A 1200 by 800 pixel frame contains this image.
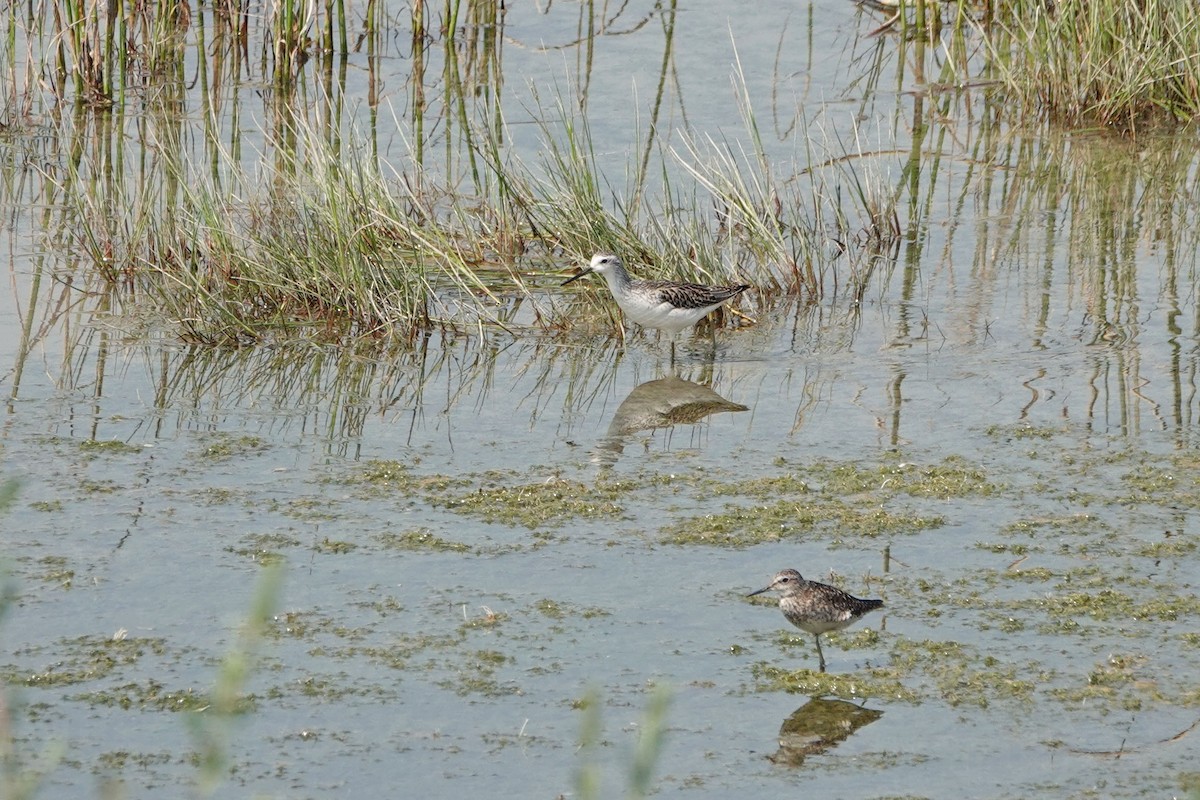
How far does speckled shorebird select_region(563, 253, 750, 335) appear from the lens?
965 cm

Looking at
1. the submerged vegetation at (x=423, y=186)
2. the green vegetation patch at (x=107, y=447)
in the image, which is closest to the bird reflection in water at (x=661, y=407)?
the submerged vegetation at (x=423, y=186)

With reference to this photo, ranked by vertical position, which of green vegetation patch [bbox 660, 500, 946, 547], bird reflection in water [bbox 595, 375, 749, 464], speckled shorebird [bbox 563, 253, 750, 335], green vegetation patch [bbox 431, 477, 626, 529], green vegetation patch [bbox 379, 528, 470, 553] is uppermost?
speckled shorebird [bbox 563, 253, 750, 335]

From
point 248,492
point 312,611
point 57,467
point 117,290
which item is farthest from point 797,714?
point 117,290

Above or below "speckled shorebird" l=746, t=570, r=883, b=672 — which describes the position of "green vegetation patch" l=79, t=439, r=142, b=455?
below

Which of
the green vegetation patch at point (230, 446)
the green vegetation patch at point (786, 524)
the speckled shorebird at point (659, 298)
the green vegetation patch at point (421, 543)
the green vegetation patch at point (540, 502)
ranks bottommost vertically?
the green vegetation patch at point (230, 446)

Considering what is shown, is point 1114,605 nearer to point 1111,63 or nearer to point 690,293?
point 690,293

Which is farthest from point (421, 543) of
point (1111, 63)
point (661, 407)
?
point (1111, 63)

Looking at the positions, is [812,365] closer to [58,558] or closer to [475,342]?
[475,342]

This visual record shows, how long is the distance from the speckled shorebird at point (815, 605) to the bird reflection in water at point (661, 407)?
2382 mm

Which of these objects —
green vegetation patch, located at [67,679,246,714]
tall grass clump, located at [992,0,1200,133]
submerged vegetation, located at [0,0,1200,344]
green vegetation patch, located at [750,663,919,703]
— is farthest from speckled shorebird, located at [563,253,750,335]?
tall grass clump, located at [992,0,1200,133]

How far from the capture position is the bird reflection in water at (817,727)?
18.6 ft

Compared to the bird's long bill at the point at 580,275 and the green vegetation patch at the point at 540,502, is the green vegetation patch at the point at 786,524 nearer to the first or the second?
the green vegetation patch at the point at 540,502

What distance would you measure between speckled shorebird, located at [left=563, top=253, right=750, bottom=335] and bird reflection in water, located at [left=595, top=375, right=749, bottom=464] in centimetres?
34

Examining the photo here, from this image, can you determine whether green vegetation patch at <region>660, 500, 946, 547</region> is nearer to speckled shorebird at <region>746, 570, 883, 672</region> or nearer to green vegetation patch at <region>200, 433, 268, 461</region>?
speckled shorebird at <region>746, 570, 883, 672</region>
